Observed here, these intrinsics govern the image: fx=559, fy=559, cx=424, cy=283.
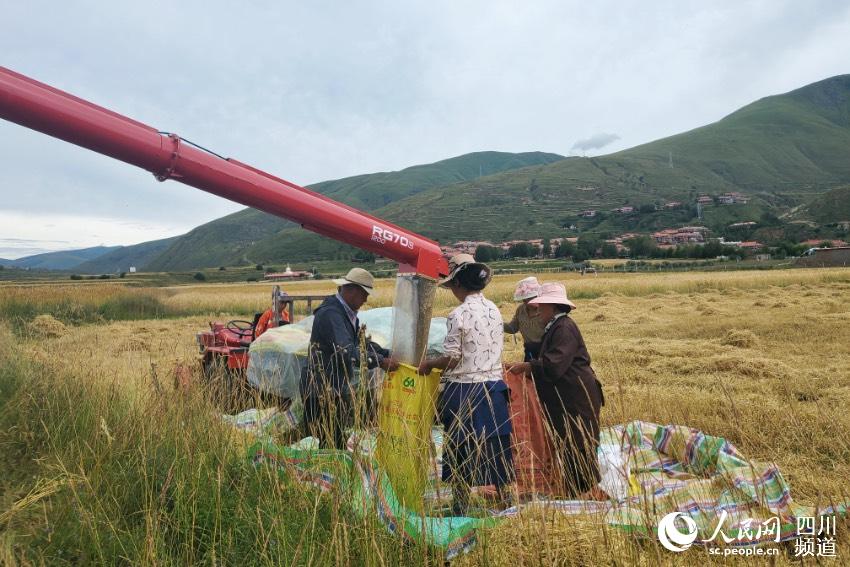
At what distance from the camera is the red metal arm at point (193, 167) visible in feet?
10.8

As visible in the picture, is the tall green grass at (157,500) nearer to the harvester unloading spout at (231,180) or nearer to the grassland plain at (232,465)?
the grassland plain at (232,465)

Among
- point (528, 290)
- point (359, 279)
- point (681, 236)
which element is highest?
point (681, 236)

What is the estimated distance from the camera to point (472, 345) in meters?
4.04

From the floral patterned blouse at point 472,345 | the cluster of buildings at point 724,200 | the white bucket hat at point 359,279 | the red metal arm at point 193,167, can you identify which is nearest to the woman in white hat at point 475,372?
the floral patterned blouse at point 472,345

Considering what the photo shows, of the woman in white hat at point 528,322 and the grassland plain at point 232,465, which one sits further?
the woman in white hat at point 528,322

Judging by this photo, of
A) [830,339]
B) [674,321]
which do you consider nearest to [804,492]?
[830,339]

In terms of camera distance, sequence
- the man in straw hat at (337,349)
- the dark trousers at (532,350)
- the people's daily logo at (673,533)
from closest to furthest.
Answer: the people's daily logo at (673,533)
the man in straw hat at (337,349)
the dark trousers at (532,350)

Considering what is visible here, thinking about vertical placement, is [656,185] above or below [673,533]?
above

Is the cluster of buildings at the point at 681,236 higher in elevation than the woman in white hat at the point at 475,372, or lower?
higher

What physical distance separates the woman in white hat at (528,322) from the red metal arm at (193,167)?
A: 113cm

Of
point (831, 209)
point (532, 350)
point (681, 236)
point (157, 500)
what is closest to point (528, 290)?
point (532, 350)

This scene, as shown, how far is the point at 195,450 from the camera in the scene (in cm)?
335

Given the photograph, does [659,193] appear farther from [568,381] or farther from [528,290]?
[568,381]

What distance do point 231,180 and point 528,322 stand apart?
3257 millimetres
